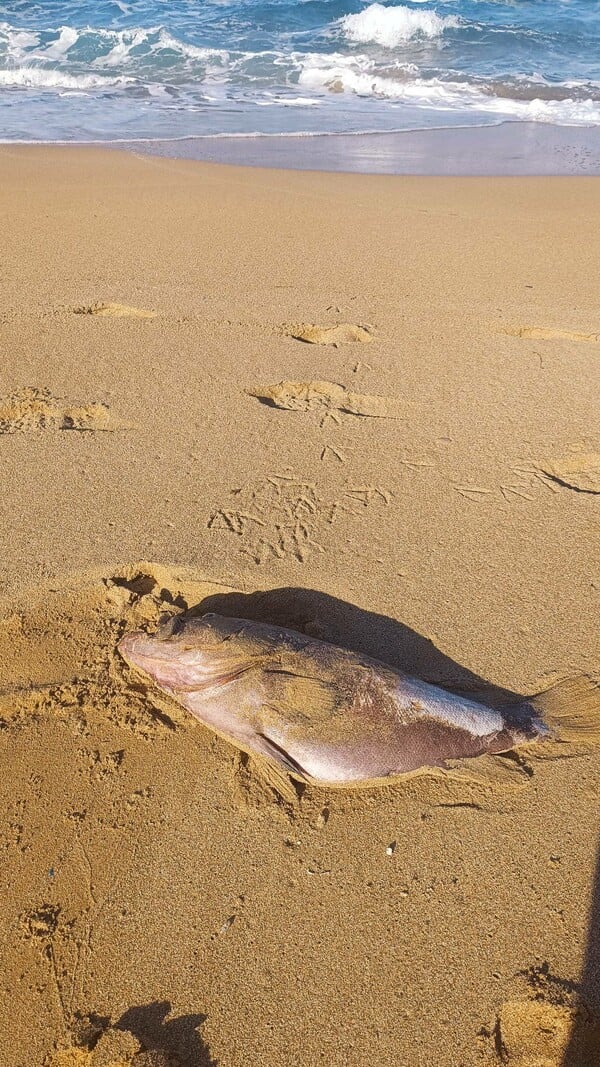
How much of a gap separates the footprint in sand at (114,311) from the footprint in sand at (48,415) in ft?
4.37

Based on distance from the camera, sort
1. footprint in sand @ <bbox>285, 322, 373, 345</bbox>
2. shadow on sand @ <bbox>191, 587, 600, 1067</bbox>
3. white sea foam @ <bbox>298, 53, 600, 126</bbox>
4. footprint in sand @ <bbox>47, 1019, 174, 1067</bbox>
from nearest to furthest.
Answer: footprint in sand @ <bbox>47, 1019, 174, 1067</bbox>
shadow on sand @ <bbox>191, 587, 600, 1067</bbox>
footprint in sand @ <bbox>285, 322, 373, 345</bbox>
white sea foam @ <bbox>298, 53, 600, 126</bbox>

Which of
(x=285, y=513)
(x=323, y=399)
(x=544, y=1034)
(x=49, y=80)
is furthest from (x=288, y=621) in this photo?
(x=49, y=80)

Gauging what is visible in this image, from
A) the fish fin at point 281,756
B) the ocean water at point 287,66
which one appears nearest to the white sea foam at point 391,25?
the ocean water at point 287,66

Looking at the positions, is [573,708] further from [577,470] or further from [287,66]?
[287,66]

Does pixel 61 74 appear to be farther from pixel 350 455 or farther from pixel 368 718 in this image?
pixel 368 718

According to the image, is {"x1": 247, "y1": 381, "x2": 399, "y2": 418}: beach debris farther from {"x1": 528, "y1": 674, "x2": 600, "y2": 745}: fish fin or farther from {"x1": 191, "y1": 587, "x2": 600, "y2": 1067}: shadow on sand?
{"x1": 528, "y1": 674, "x2": 600, "y2": 745}: fish fin

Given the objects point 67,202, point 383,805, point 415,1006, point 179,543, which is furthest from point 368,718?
point 67,202

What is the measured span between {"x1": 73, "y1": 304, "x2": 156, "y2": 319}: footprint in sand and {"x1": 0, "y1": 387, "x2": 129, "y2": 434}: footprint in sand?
4.37 ft

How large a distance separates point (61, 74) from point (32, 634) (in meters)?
15.9

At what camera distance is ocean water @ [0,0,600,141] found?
1234 centimetres

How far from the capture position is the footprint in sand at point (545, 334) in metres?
5.31

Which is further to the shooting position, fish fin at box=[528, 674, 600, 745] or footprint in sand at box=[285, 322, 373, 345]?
footprint in sand at box=[285, 322, 373, 345]

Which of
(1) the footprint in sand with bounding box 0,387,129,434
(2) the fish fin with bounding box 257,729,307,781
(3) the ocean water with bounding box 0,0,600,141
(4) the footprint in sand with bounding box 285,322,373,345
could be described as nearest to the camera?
(2) the fish fin with bounding box 257,729,307,781

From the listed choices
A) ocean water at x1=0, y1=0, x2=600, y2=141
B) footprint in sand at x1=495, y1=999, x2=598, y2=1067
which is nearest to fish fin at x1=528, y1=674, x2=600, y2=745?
footprint in sand at x1=495, y1=999, x2=598, y2=1067
